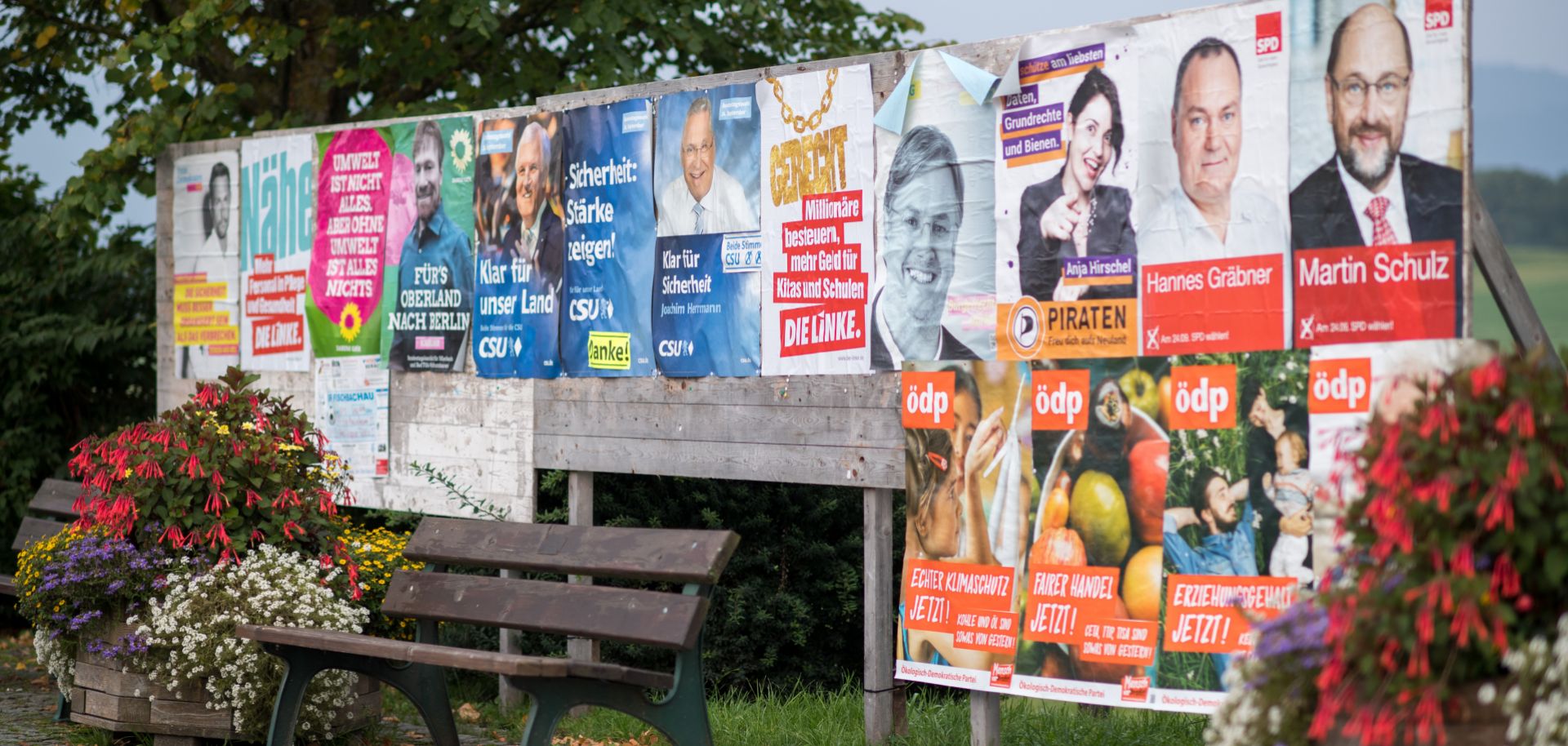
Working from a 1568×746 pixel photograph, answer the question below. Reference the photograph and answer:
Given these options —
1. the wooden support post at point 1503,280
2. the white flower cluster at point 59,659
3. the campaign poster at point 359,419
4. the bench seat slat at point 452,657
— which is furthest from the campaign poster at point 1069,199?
the white flower cluster at point 59,659

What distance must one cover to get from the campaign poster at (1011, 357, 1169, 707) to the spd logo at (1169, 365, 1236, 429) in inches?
2.0

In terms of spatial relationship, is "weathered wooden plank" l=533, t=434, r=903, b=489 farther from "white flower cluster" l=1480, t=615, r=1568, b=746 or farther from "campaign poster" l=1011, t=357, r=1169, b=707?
"white flower cluster" l=1480, t=615, r=1568, b=746

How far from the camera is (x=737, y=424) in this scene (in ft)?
21.2

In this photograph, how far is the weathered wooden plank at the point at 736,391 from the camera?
6.00 metres

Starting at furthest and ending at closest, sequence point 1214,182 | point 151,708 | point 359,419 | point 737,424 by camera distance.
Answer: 1. point 359,419
2. point 737,424
3. point 151,708
4. point 1214,182

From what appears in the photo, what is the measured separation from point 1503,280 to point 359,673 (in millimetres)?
4234

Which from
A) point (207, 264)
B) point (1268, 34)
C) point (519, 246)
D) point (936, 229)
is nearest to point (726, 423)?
point (936, 229)

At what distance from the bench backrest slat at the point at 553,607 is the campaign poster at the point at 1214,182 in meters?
1.85

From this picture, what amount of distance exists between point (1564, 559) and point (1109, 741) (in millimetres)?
3125

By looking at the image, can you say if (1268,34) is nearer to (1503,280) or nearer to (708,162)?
(1503,280)

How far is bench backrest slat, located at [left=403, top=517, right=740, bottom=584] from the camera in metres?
Result: 5.02

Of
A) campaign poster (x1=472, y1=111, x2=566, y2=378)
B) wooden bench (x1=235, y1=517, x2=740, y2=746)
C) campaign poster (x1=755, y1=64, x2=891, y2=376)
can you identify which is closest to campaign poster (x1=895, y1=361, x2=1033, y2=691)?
campaign poster (x1=755, y1=64, x2=891, y2=376)

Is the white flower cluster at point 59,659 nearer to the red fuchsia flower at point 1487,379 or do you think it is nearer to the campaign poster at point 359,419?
the campaign poster at point 359,419

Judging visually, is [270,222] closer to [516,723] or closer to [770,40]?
[516,723]
